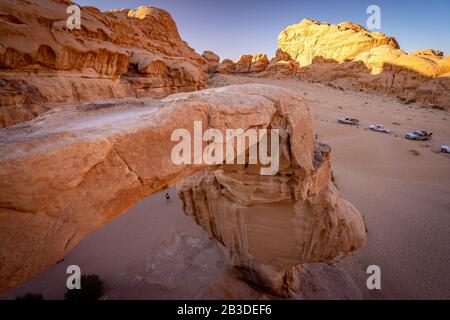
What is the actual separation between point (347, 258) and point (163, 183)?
6.08m

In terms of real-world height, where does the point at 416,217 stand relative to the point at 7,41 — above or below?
below

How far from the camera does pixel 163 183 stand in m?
2.05

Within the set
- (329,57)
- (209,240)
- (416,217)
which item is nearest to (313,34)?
(329,57)

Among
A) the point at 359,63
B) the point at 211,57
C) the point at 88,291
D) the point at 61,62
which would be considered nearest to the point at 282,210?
the point at 88,291

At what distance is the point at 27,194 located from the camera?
1.34m

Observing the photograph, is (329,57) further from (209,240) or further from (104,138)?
(104,138)
